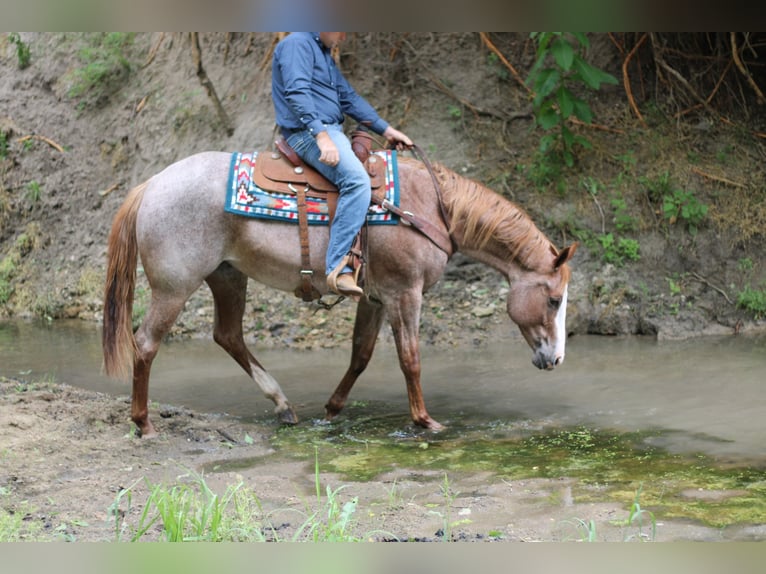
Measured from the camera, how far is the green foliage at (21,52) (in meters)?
11.8

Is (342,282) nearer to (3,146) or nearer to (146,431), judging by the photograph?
(146,431)

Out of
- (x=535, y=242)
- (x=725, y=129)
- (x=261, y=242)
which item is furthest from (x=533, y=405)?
(x=725, y=129)

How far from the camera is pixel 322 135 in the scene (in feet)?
17.6

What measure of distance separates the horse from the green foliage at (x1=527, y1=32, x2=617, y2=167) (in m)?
2.52

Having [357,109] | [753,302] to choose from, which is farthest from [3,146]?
[753,302]

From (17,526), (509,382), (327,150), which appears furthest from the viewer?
(509,382)

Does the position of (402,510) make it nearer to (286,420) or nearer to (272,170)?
(286,420)

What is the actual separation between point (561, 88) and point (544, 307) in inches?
138

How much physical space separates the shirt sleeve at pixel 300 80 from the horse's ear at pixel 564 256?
1.80m

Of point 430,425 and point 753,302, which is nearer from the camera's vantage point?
point 430,425

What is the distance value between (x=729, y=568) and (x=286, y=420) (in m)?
5.22

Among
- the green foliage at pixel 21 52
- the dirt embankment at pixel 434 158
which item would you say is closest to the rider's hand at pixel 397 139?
the dirt embankment at pixel 434 158

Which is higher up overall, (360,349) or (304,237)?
(304,237)

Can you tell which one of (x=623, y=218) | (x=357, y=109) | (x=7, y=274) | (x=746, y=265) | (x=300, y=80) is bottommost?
(x=7, y=274)
